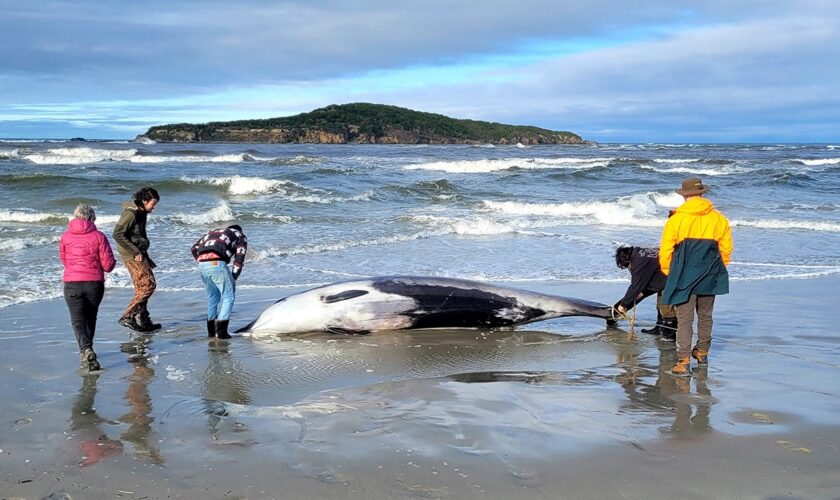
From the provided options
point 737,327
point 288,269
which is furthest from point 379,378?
point 288,269

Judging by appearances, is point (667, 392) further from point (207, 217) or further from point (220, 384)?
point (207, 217)

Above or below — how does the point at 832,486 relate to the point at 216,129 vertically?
below

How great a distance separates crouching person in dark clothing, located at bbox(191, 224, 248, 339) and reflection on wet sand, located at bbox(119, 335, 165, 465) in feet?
2.71

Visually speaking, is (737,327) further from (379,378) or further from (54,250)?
(54,250)

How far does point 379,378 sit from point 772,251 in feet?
40.6

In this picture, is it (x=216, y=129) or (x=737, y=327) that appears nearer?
(x=737, y=327)

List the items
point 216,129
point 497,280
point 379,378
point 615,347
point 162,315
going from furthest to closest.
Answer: point 216,129
point 497,280
point 162,315
point 615,347
point 379,378

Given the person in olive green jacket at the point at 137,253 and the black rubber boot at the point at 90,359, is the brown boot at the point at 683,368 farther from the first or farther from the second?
the person in olive green jacket at the point at 137,253

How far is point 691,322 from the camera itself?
7121 mm

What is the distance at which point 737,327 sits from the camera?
921 cm

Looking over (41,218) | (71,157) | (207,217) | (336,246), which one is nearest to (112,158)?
(71,157)

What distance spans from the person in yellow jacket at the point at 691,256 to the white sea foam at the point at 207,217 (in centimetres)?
1520

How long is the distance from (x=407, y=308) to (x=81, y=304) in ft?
12.2

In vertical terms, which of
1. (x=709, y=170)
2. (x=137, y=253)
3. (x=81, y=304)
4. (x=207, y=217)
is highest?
(x=709, y=170)
